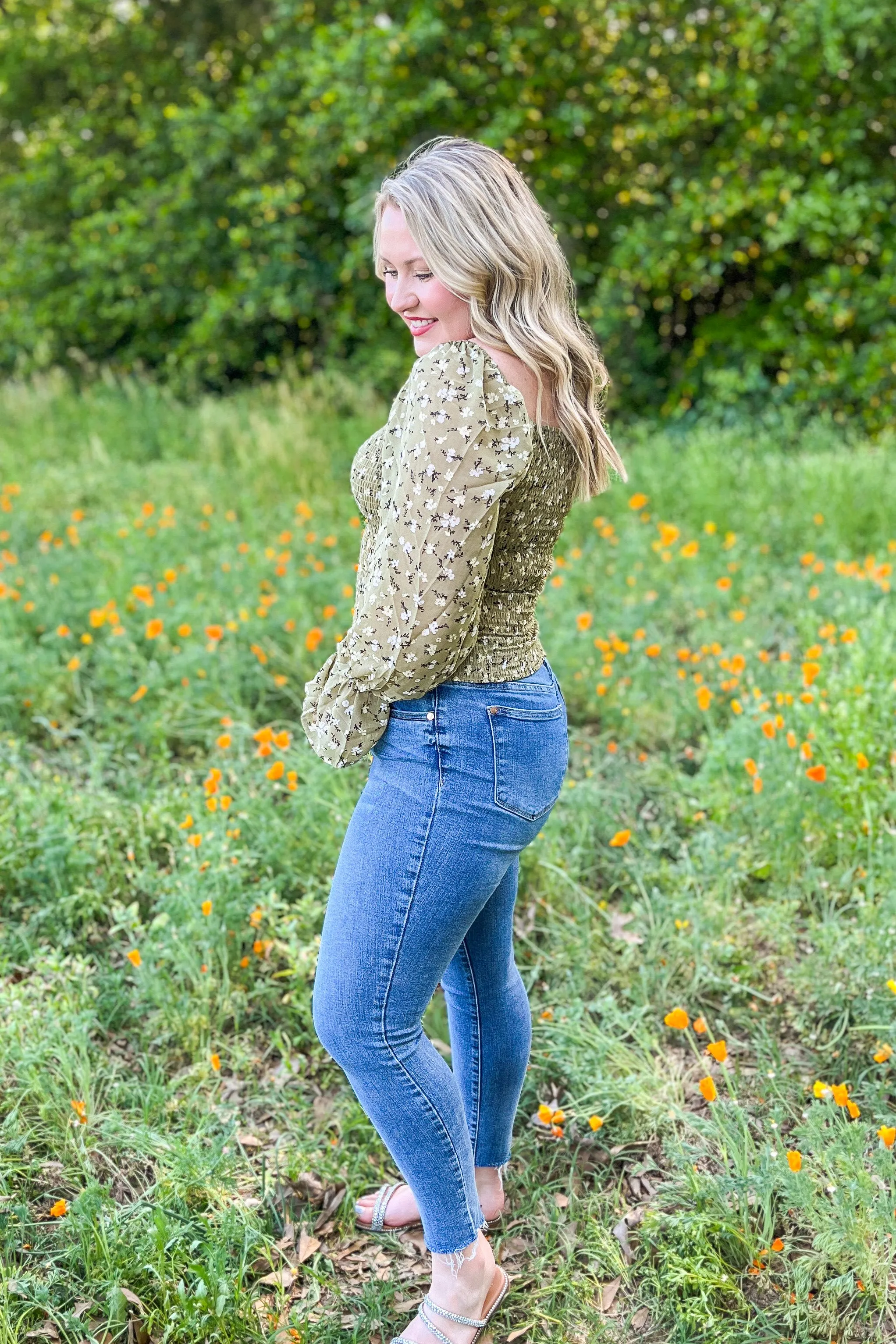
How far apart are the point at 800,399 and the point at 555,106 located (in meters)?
2.80

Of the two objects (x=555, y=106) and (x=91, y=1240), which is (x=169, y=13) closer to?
(x=555, y=106)

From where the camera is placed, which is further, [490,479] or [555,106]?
[555,106]

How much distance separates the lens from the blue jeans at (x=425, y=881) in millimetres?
1724

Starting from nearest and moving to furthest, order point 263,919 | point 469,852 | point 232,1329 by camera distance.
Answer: point 469,852
point 232,1329
point 263,919

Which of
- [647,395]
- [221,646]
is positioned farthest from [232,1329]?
[647,395]

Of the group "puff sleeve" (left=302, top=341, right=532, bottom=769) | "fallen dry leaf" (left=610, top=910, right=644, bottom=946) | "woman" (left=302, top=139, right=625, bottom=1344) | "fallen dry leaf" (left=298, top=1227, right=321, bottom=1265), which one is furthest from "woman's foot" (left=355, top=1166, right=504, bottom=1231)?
"puff sleeve" (left=302, top=341, right=532, bottom=769)

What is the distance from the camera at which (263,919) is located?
3.07 m

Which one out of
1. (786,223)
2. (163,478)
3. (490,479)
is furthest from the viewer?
(786,223)

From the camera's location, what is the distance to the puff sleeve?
5.14 feet

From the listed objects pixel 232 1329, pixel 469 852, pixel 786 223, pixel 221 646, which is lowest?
pixel 232 1329

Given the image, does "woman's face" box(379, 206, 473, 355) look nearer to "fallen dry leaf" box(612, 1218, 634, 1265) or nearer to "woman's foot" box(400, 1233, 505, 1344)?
"woman's foot" box(400, 1233, 505, 1344)

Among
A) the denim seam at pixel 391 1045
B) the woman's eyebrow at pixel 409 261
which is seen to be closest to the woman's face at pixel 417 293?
the woman's eyebrow at pixel 409 261

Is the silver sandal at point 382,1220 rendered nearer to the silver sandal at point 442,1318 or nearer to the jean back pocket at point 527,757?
the silver sandal at point 442,1318

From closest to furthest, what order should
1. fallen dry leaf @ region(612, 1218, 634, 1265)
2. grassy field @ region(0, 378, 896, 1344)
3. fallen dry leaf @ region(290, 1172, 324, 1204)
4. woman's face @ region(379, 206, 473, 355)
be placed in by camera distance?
1. woman's face @ region(379, 206, 473, 355)
2. grassy field @ region(0, 378, 896, 1344)
3. fallen dry leaf @ region(612, 1218, 634, 1265)
4. fallen dry leaf @ region(290, 1172, 324, 1204)
